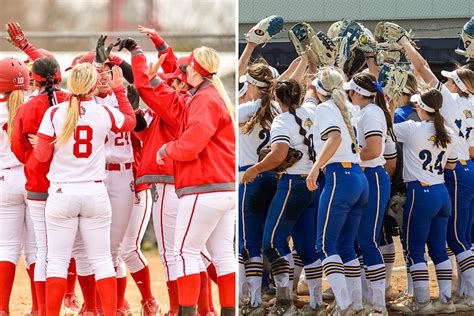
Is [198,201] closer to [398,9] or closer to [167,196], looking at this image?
[167,196]

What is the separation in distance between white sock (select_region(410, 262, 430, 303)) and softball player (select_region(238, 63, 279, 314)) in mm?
977

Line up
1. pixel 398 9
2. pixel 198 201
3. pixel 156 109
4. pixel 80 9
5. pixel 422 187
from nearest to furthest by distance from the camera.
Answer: pixel 198 201 < pixel 156 109 < pixel 422 187 < pixel 398 9 < pixel 80 9

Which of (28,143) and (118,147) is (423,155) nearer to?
(118,147)

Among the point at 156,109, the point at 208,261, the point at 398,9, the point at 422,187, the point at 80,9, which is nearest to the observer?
the point at 156,109

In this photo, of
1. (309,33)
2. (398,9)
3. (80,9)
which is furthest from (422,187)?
(80,9)

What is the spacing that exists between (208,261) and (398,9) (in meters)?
3.54

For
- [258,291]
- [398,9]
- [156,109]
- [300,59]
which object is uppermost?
[398,9]

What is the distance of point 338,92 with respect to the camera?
217 inches

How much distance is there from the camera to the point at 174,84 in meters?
5.78

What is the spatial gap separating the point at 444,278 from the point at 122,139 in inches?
89.0

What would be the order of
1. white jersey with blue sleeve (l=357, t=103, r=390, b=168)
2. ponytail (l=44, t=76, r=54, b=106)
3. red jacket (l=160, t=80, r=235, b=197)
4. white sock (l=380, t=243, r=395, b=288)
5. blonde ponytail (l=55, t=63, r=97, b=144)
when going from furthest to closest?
white sock (l=380, t=243, r=395, b=288) → white jersey with blue sleeve (l=357, t=103, r=390, b=168) → ponytail (l=44, t=76, r=54, b=106) → blonde ponytail (l=55, t=63, r=97, b=144) → red jacket (l=160, t=80, r=235, b=197)

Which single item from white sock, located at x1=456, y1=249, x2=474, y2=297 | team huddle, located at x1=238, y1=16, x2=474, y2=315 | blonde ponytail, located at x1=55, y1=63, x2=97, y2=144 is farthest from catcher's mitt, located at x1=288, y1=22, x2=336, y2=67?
blonde ponytail, located at x1=55, y1=63, x2=97, y2=144

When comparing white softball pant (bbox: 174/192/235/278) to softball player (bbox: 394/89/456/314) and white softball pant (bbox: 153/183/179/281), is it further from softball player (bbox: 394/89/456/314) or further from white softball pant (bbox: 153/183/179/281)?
softball player (bbox: 394/89/456/314)

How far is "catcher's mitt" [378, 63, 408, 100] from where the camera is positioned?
6340 millimetres
